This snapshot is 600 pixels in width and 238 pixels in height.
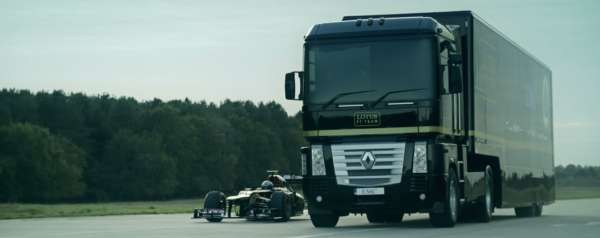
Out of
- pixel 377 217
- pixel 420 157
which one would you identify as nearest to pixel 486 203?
pixel 377 217

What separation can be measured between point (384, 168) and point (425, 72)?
195 cm

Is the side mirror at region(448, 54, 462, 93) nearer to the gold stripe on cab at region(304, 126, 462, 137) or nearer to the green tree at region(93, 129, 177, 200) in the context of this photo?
the gold stripe on cab at region(304, 126, 462, 137)

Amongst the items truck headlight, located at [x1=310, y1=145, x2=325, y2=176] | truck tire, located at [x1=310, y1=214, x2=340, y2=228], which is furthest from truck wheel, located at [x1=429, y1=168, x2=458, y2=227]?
truck headlight, located at [x1=310, y1=145, x2=325, y2=176]

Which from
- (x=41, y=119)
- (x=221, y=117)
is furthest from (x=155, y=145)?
(x=221, y=117)

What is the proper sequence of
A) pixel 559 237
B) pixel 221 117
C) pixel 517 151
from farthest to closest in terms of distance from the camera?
pixel 221 117
pixel 517 151
pixel 559 237

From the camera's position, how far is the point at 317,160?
23.7 m

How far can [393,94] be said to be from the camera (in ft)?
75.6

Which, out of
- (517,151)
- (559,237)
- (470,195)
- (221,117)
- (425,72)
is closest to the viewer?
(559,237)

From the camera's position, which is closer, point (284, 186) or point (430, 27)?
point (430, 27)

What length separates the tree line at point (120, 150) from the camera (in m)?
97.2

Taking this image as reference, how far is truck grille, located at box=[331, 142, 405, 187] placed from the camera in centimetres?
2312

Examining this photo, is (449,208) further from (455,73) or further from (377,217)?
(377,217)

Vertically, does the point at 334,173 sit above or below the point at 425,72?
below

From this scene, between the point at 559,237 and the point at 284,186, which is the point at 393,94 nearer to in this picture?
the point at 559,237
